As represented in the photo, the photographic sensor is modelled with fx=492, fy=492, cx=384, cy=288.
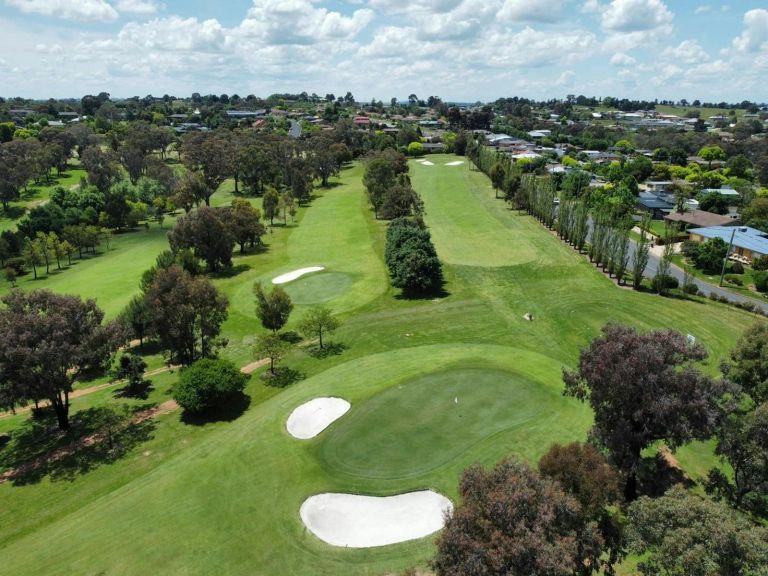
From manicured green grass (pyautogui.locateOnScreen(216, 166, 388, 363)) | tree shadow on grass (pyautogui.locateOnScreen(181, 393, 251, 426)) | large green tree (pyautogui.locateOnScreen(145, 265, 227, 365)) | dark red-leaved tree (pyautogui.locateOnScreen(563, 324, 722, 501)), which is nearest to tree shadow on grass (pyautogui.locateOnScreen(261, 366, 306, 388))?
tree shadow on grass (pyautogui.locateOnScreen(181, 393, 251, 426))

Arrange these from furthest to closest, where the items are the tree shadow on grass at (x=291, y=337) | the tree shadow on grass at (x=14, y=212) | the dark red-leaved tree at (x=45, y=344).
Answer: the tree shadow on grass at (x=14, y=212), the tree shadow on grass at (x=291, y=337), the dark red-leaved tree at (x=45, y=344)

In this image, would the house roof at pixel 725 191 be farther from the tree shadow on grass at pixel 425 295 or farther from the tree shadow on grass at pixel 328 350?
the tree shadow on grass at pixel 328 350

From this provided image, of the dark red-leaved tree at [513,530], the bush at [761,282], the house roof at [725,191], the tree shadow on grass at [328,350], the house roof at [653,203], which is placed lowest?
the tree shadow on grass at [328,350]

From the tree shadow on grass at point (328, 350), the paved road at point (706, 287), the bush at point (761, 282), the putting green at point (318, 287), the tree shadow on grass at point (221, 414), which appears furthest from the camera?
the putting green at point (318, 287)

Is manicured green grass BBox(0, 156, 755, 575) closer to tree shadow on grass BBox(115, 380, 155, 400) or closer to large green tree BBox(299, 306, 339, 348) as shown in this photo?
tree shadow on grass BBox(115, 380, 155, 400)

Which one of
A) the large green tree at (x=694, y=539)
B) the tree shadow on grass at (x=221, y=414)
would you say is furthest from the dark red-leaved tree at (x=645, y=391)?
the tree shadow on grass at (x=221, y=414)

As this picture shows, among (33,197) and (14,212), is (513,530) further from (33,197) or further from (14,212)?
(33,197)
